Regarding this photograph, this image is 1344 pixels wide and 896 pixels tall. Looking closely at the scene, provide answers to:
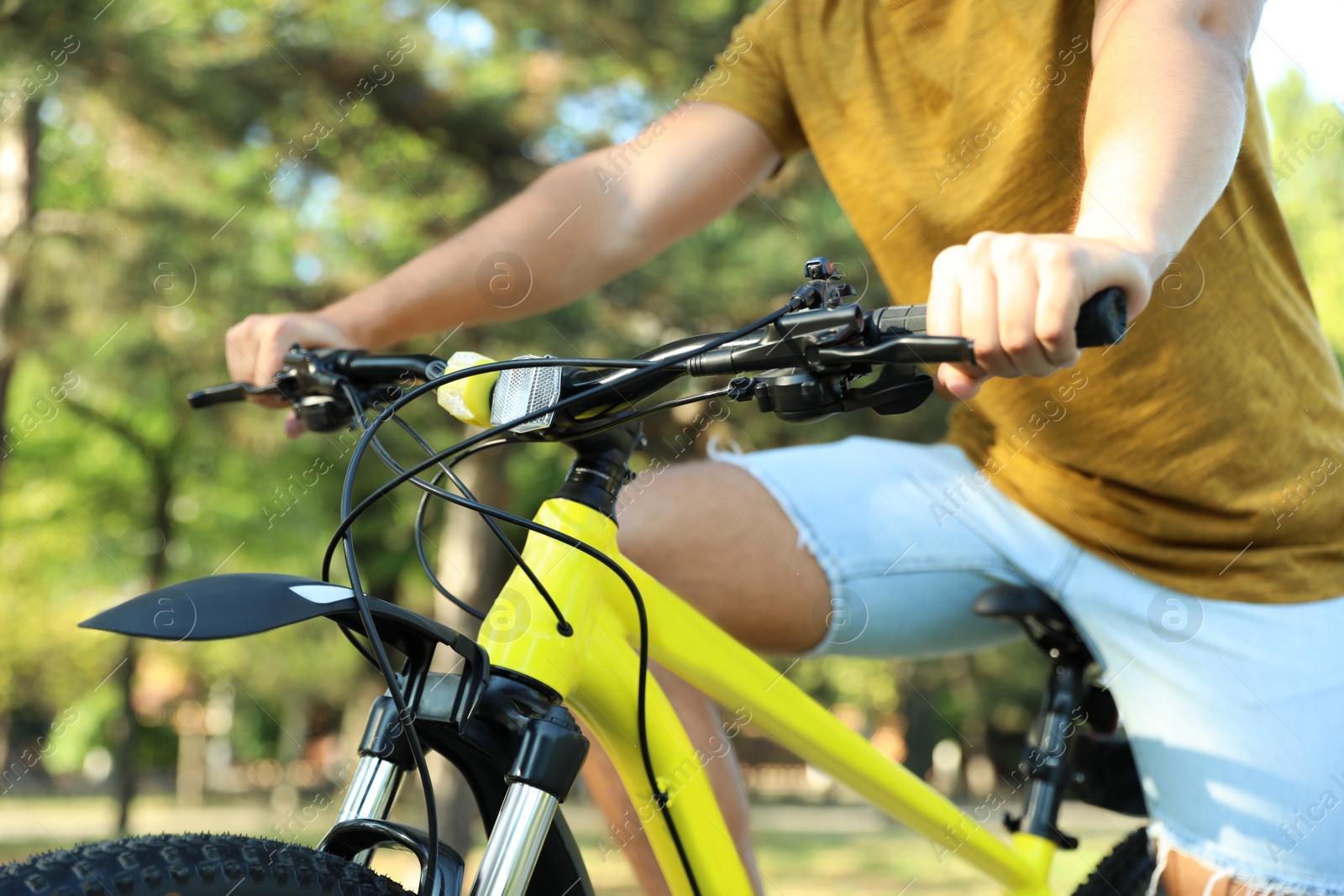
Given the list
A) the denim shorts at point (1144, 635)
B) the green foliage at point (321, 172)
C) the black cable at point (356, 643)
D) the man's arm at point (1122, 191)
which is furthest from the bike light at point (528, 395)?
the green foliage at point (321, 172)

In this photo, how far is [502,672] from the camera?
1.16 meters

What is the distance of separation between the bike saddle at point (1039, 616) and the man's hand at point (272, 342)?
3.76 feet

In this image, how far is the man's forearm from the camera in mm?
1101

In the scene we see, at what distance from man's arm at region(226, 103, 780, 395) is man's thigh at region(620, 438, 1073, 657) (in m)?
0.45

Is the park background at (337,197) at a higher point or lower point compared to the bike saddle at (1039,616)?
higher

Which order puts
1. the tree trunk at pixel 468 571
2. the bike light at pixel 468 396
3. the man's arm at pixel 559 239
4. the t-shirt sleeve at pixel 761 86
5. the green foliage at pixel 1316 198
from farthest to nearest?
the green foliage at pixel 1316 198 → the tree trunk at pixel 468 571 → the t-shirt sleeve at pixel 761 86 → the man's arm at pixel 559 239 → the bike light at pixel 468 396

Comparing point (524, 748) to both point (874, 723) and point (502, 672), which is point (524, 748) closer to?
point (502, 672)

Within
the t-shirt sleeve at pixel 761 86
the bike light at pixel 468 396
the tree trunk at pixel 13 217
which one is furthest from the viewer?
the tree trunk at pixel 13 217

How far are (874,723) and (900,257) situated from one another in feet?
85.2

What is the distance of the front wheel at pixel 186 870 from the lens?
0.87 metres

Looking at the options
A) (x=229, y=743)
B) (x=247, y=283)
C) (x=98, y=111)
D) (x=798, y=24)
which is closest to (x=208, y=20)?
(x=98, y=111)

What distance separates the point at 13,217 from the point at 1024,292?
8.95m

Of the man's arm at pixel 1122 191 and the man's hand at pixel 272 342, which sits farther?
the man's hand at pixel 272 342

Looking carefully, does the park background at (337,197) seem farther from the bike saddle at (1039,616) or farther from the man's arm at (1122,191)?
the man's arm at (1122,191)
